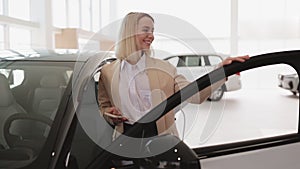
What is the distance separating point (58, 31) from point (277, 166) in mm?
8195

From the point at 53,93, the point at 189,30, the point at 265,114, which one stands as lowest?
the point at 265,114

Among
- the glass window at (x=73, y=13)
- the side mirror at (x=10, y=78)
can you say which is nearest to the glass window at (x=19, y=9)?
the glass window at (x=73, y=13)

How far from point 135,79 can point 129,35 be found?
186 mm

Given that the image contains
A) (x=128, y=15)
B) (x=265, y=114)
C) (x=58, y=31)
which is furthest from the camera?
(x=58, y=31)

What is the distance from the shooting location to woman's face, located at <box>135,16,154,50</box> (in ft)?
4.99

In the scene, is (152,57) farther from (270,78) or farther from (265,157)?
(270,78)

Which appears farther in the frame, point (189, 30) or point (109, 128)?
point (189, 30)

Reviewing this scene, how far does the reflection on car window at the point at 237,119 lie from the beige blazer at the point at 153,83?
0.32 ft

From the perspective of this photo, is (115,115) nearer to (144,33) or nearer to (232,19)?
(144,33)

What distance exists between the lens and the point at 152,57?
62.8 inches

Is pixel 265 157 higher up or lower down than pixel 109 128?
lower down

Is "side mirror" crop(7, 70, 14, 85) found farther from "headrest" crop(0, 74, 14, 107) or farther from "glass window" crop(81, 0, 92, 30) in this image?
"glass window" crop(81, 0, 92, 30)

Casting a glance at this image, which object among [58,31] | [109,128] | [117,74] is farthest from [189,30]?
[58,31]

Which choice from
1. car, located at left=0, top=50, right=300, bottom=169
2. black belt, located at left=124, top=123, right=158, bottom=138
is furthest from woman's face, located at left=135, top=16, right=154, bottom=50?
black belt, located at left=124, top=123, right=158, bottom=138
